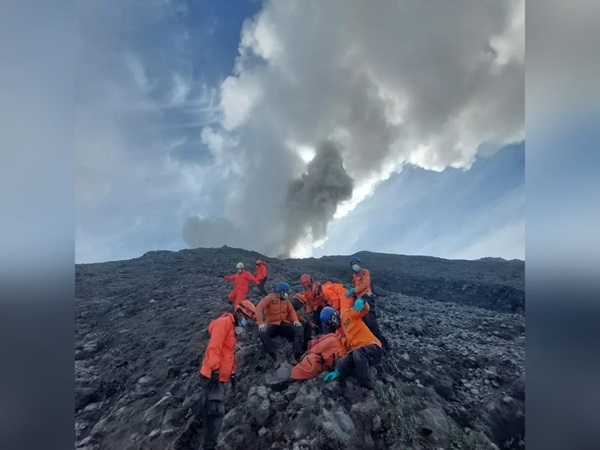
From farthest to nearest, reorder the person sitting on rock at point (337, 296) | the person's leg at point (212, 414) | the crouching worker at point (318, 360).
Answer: the person sitting on rock at point (337, 296) < the crouching worker at point (318, 360) < the person's leg at point (212, 414)

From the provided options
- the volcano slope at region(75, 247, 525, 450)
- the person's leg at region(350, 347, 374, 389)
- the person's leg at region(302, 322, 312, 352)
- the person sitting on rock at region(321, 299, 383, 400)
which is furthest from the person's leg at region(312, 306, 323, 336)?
the person's leg at region(350, 347, 374, 389)

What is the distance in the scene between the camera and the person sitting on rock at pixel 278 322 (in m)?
5.69

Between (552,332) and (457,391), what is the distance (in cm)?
174

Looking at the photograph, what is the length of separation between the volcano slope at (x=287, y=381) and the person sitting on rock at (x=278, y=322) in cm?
22

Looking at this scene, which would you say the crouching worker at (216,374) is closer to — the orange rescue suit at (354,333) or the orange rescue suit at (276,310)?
the orange rescue suit at (276,310)

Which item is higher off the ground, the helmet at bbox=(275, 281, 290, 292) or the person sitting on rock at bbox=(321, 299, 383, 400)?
the helmet at bbox=(275, 281, 290, 292)

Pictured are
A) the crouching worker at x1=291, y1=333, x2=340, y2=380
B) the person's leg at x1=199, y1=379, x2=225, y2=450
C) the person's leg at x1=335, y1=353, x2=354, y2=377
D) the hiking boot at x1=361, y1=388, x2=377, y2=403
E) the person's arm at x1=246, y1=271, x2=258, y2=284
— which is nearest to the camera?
the person's leg at x1=199, y1=379, x2=225, y2=450

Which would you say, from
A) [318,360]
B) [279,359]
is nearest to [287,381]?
[279,359]

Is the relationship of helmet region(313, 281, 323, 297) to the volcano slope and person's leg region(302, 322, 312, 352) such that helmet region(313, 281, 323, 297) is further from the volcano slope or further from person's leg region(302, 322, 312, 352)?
person's leg region(302, 322, 312, 352)

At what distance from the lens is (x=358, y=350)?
17.2ft

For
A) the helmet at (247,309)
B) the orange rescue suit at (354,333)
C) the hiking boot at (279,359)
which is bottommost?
the hiking boot at (279,359)

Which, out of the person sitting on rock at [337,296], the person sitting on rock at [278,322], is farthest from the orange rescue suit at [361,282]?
the person sitting on rock at [278,322]

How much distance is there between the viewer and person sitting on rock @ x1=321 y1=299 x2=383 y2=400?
520cm

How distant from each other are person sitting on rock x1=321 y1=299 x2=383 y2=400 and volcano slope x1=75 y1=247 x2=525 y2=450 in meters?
0.13
